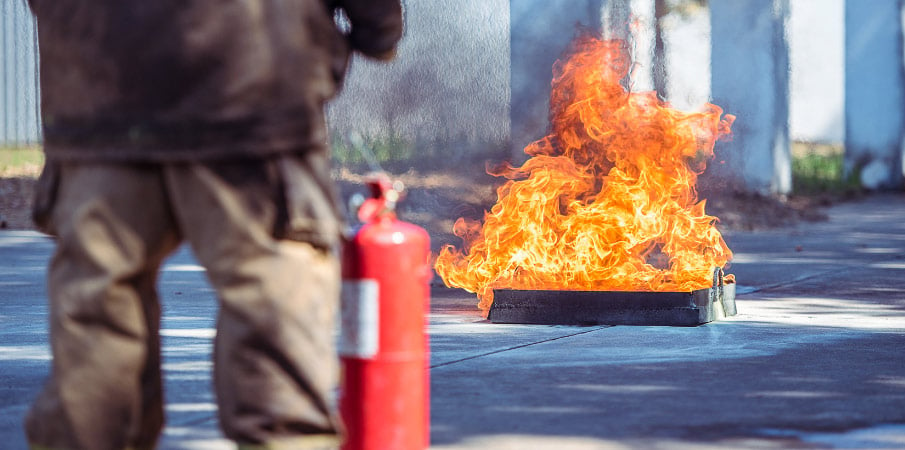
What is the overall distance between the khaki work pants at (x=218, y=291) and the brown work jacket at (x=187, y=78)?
0.17 ft

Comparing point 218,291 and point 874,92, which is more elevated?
point 874,92

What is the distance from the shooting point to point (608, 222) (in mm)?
7160

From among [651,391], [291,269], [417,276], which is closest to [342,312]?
[417,276]

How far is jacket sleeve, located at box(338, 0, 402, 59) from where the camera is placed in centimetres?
313

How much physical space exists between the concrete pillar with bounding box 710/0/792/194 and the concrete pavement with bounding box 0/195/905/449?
922 centimetres

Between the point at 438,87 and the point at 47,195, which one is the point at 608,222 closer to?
the point at 47,195

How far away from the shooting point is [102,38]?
2955 millimetres

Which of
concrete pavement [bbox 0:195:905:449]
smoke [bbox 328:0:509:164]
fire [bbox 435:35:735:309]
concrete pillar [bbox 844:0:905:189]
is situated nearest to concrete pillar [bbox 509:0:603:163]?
smoke [bbox 328:0:509:164]

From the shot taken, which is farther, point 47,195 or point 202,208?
point 47,195

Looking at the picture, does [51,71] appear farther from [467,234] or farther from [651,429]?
[467,234]

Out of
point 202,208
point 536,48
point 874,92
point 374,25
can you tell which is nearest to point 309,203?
point 202,208

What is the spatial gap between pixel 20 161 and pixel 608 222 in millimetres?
11588

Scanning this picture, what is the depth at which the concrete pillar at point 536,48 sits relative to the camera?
40.9 ft

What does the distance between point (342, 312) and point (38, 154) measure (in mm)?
14788
